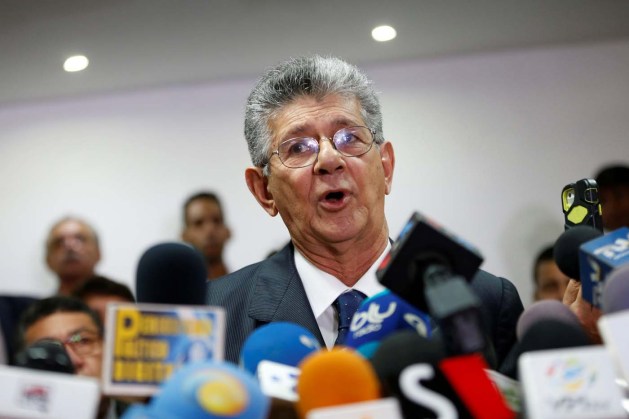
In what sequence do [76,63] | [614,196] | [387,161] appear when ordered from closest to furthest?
[387,161]
[614,196]
[76,63]

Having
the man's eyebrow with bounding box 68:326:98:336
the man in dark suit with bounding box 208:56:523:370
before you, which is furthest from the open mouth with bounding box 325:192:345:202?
the man's eyebrow with bounding box 68:326:98:336

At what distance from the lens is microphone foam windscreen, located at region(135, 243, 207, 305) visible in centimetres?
110

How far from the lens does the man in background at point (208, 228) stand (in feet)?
15.2

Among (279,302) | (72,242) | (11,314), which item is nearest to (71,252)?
(72,242)

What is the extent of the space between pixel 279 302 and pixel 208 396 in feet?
3.19

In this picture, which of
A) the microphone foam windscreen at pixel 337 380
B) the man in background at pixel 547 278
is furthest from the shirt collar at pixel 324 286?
the man in background at pixel 547 278

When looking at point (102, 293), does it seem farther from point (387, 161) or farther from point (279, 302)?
point (279, 302)

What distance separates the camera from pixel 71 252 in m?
4.70

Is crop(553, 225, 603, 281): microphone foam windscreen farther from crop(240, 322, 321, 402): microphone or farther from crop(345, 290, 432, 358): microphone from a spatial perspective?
crop(240, 322, 321, 402): microphone

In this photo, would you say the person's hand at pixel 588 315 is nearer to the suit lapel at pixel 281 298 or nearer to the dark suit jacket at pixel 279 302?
the dark suit jacket at pixel 279 302

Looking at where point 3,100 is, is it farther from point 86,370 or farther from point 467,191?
point 86,370

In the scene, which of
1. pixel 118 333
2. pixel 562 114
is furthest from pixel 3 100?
pixel 118 333

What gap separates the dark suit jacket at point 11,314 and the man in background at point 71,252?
117 cm

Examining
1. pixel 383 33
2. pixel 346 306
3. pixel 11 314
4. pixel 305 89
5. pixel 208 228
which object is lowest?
pixel 346 306
